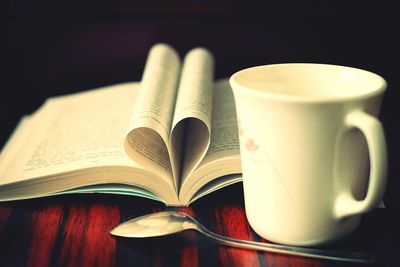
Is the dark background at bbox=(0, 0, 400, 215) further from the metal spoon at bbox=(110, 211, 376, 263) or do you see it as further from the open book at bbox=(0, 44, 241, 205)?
the metal spoon at bbox=(110, 211, 376, 263)

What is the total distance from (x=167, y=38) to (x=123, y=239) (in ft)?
1.64

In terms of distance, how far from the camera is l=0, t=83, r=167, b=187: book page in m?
0.46

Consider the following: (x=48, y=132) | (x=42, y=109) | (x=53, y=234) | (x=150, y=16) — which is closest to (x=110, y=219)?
(x=53, y=234)

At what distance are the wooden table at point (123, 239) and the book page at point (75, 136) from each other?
43 millimetres

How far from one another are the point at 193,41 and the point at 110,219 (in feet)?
1.54

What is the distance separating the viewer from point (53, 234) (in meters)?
0.40

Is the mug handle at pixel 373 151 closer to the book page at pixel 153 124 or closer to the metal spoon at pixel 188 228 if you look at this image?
the metal spoon at pixel 188 228

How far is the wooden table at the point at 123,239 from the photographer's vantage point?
35 centimetres

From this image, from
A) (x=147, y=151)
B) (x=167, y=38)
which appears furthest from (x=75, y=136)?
(x=167, y=38)

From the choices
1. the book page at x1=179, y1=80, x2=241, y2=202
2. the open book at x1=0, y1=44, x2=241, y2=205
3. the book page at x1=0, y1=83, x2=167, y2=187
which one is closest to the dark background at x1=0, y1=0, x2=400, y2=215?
the book page at x1=0, y1=83, x2=167, y2=187

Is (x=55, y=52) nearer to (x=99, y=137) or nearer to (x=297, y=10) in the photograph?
(x=99, y=137)

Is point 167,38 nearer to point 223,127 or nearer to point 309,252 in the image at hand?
point 223,127

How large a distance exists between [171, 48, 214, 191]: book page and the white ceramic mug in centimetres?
8

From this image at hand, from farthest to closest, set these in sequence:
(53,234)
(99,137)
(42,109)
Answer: (42,109), (99,137), (53,234)
